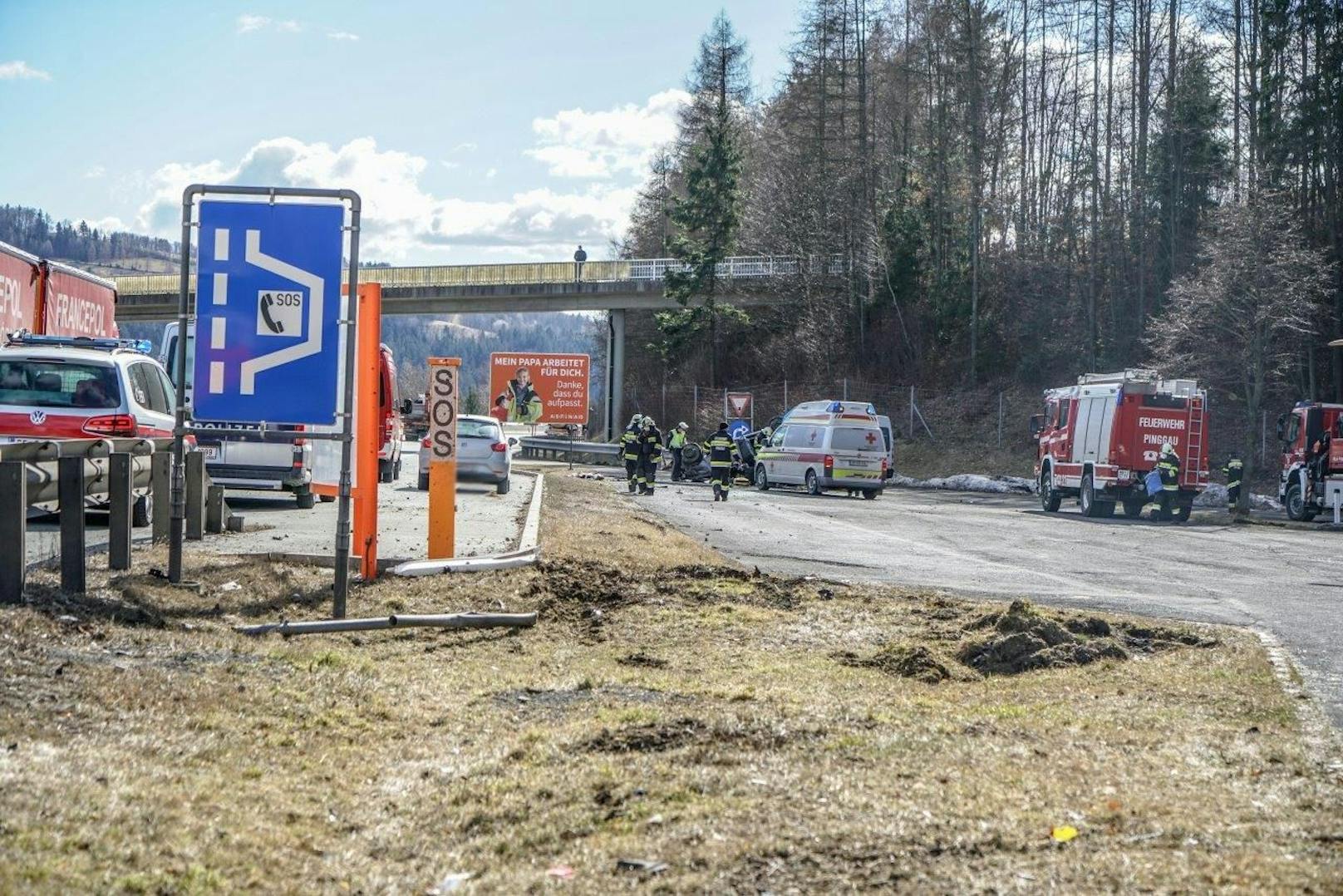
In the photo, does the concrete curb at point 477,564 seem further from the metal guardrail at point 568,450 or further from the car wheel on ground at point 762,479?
the metal guardrail at point 568,450

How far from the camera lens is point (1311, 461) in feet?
98.2

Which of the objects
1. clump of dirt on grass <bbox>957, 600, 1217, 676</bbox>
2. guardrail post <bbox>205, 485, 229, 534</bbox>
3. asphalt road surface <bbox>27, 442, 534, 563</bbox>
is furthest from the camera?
guardrail post <bbox>205, 485, 229, 534</bbox>

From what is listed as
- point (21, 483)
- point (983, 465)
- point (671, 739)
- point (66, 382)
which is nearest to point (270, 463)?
point (66, 382)

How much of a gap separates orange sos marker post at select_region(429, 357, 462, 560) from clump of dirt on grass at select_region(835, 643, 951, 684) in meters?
4.38

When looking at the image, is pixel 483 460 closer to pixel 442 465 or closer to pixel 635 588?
pixel 442 465

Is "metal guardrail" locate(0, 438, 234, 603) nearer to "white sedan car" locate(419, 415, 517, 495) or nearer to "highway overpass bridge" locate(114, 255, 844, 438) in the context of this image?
"white sedan car" locate(419, 415, 517, 495)

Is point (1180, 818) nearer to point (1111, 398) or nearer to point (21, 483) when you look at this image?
point (21, 483)

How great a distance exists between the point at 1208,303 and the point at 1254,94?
1018 cm

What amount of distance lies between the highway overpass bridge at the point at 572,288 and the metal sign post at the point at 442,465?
5196 cm

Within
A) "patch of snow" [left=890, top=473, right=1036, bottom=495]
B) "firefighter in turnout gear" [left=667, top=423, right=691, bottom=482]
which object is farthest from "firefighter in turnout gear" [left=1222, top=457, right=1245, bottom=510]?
"firefighter in turnout gear" [left=667, top=423, right=691, bottom=482]

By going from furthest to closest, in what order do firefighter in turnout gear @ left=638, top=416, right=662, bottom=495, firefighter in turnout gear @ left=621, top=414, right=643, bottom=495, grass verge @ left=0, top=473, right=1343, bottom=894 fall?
firefighter in turnout gear @ left=621, top=414, right=643, bottom=495 < firefighter in turnout gear @ left=638, top=416, right=662, bottom=495 < grass verge @ left=0, top=473, right=1343, bottom=894

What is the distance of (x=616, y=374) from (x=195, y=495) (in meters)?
55.1

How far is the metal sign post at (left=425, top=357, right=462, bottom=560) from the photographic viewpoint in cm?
1182

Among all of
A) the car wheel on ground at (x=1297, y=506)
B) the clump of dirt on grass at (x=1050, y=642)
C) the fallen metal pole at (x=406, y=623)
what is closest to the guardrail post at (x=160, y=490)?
the fallen metal pole at (x=406, y=623)
